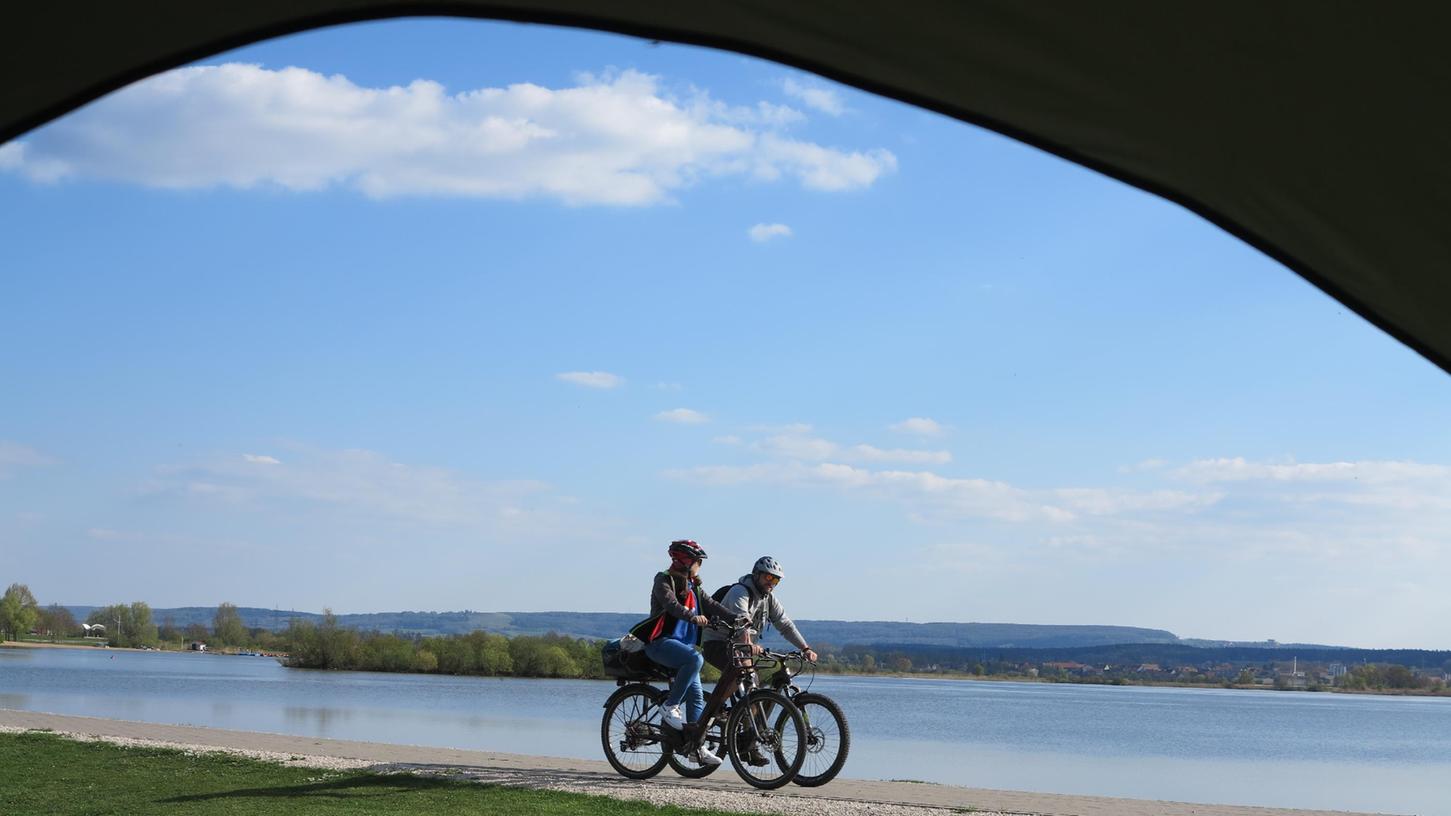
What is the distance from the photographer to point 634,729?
418 inches

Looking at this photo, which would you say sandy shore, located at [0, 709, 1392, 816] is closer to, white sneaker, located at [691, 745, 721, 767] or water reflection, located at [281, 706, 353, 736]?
white sneaker, located at [691, 745, 721, 767]

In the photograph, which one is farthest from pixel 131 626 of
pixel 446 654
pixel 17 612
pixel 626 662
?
pixel 626 662

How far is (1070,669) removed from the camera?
10381cm

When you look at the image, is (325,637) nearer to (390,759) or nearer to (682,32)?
(390,759)

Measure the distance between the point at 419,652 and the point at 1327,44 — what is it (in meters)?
52.2

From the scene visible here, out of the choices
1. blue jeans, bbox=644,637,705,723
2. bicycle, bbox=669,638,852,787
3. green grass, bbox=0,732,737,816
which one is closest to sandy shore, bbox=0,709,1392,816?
bicycle, bbox=669,638,852,787

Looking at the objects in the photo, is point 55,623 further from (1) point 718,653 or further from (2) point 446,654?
(1) point 718,653

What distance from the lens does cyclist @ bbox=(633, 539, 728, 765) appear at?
10391 millimetres

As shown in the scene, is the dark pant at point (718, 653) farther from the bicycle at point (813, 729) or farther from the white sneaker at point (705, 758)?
the white sneaker at point (705, 758)

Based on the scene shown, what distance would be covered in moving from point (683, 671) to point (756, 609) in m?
0.72

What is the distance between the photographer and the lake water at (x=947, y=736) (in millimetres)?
16203

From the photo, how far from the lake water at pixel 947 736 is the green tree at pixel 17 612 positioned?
52.9m

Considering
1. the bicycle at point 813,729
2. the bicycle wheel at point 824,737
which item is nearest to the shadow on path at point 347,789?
the bicycle at point 813,729

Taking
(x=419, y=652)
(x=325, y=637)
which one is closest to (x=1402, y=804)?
(x=419, y=652)
